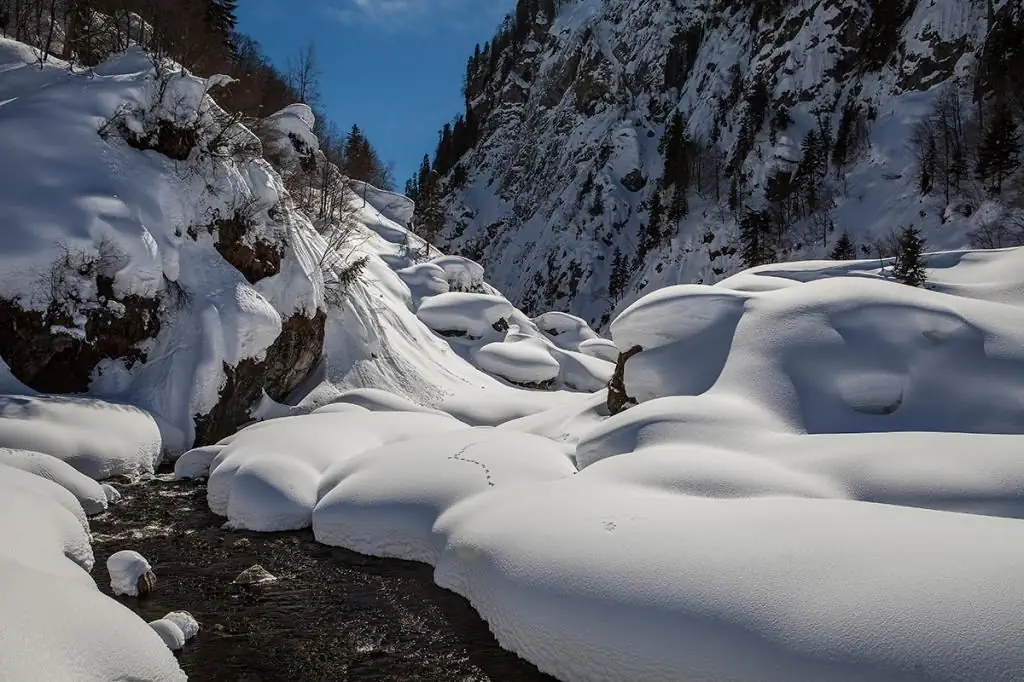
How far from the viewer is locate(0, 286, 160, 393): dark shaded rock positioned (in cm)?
1327

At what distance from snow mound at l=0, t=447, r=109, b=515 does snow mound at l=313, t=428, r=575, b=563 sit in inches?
138

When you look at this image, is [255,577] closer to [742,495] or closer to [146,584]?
[146,584]

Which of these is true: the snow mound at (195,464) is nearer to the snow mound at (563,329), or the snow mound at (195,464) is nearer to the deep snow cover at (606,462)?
the deep snow cover at (606,462)

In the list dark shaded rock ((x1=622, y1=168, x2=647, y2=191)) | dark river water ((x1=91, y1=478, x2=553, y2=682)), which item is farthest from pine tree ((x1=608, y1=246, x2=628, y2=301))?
dark river water ((x1=91, y1=478, x2=553, y2=682))

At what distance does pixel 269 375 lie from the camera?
1923cm

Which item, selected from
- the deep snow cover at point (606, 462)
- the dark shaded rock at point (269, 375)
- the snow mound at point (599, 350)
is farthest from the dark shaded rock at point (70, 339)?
the snow mound at point (599, 350)

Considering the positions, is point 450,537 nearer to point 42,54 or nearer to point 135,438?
point 135,438

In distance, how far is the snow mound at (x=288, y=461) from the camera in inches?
394

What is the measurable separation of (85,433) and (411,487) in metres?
6.92

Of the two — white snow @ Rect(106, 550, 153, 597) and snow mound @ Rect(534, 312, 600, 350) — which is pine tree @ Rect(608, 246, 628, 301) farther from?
white snow @ Rect(106, 550, 153, 597)

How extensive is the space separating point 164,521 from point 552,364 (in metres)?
23.1

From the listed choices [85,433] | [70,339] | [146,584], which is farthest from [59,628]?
[70,339]

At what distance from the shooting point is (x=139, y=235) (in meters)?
15.1

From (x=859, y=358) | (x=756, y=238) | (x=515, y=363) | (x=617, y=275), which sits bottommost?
(x=859, y=358)
